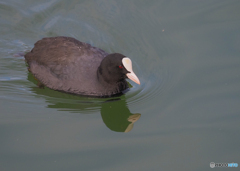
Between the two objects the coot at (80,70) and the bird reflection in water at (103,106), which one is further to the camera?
the coot at (80,70)

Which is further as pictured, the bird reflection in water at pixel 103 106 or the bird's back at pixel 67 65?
the bird's back at pixel 67 65

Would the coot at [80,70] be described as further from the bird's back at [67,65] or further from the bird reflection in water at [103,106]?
the bird reflection in water at [103,106]

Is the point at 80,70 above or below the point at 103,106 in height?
above

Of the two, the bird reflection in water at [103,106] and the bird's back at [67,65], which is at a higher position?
the bird's back at [67,65]

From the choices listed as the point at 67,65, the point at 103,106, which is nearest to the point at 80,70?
the point at 67,65

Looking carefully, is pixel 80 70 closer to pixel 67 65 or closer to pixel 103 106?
pixel 67 65

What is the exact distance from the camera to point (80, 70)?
5754 millimetres

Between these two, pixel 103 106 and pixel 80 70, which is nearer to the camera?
pixel 103 106

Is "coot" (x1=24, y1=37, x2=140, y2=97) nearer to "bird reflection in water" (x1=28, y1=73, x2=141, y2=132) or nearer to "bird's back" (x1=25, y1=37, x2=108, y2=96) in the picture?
"bird's back" (x1=25, y1=37, x2=108, y2=96)

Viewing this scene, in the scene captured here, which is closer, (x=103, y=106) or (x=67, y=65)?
(x=103, y=106)

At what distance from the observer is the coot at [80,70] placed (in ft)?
18.5

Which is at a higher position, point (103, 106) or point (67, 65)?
A: point (67, 65)

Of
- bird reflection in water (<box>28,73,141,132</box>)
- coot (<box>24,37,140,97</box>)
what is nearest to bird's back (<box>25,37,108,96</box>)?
coot (<box>24,37,140,97</box>)

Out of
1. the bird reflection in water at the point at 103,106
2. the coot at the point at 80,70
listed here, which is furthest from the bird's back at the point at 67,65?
the bird reflection in water at the point at 103,106
